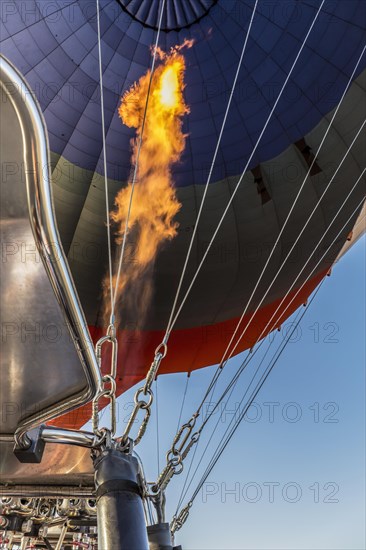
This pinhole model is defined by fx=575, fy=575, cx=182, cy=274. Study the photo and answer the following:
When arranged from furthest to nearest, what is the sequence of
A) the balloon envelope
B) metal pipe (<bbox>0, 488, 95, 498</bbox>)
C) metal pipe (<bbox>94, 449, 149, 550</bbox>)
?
the balloon envelope → metal pipe (<bbox>0, 488, 95, 498</bbox>) → metal pipe (<bbox>94, 449, 149, 550</bbox>)

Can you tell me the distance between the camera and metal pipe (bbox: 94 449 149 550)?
7.25ft

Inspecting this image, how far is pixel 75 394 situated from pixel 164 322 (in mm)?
5752

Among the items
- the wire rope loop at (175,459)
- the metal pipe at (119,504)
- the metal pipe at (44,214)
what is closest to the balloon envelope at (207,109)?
the wire rope loop at (175,459)

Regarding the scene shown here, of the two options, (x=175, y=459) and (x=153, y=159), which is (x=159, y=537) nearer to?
(x=175, y=459)

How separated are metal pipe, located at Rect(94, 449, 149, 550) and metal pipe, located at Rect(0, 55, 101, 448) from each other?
1.24 ft

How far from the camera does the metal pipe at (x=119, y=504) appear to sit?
2.21 m

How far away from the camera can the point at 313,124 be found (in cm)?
718

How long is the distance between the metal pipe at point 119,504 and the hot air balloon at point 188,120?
4488 millimetres

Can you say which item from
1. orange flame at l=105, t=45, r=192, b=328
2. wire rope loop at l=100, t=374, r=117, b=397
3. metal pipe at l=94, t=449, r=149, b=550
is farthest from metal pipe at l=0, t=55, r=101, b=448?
orange flame at l=105, t=45, r=192, b=328

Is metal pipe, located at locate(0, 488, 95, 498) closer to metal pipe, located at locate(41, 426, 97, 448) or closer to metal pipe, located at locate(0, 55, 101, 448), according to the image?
metal pipe, located at locate(41, 426, 97, 448)

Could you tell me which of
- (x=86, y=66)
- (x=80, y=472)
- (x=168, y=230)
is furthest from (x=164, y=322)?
(x=80, y=472)

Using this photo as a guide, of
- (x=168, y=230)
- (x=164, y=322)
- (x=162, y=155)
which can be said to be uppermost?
(x=162, y=155)

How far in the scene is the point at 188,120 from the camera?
7.09 metres

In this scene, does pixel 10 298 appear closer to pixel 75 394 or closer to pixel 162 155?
pixel 75 394
